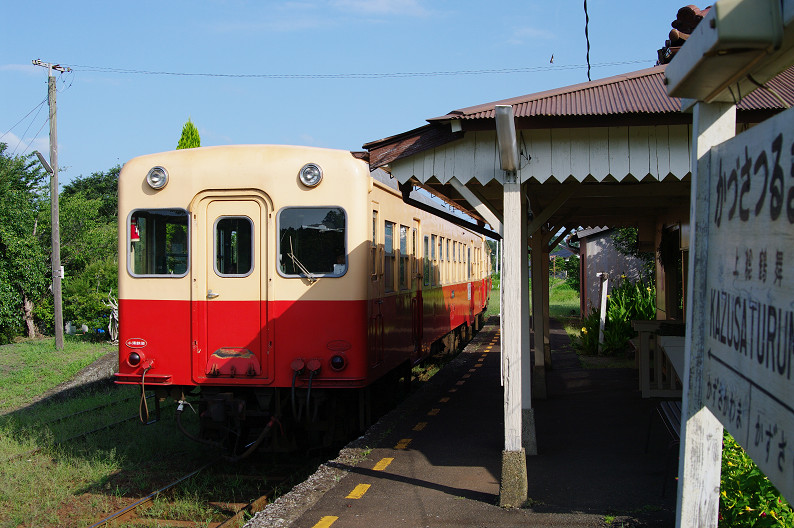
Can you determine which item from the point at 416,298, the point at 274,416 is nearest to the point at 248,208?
the point at 274,416

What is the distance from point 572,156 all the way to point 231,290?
11.5 ft

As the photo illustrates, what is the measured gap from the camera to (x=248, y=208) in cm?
748

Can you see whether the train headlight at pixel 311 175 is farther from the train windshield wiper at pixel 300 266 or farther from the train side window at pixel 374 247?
Result: the train side window at pixel 374 247

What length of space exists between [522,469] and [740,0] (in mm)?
4046

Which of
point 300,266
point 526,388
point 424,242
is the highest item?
point 424,242

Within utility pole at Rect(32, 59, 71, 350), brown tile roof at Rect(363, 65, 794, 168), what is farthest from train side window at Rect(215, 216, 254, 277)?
utility pole at Rect(32, 59, 71, 350)

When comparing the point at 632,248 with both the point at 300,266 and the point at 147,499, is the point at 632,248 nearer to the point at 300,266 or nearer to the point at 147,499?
the point at 300,266

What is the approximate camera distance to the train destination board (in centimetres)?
208

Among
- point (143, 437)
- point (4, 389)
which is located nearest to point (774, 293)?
point (143, 437)

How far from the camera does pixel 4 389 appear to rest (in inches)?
531

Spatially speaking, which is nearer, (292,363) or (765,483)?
(765,483)

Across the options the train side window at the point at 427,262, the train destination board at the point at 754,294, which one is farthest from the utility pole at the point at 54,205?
the train destination board at the point at 754,294

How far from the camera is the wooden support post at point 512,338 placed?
18.7 ft

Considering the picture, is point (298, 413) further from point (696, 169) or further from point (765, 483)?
point (696, 169)
